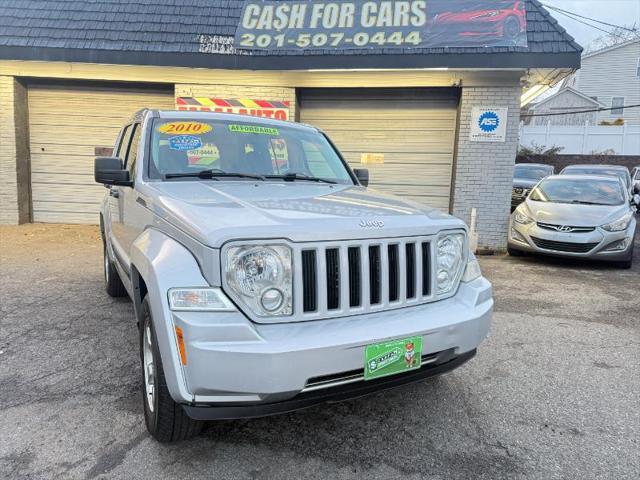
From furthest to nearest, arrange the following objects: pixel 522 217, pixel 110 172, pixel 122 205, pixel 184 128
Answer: pixel 522 217
pixel 122 205
pixel 184 128
pixel 110 172

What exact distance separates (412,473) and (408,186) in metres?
7.59

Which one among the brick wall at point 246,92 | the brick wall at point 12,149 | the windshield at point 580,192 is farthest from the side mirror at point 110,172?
the brick wall at point 12,149

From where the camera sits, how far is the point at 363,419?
2855 mm

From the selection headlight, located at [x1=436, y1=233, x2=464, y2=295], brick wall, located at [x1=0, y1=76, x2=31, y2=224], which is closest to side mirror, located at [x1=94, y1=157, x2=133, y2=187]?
headlight, located at [x1=436, y1=233, x2=464, y2=295]

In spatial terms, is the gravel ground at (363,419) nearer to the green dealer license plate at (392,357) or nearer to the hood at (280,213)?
the green dealer license plate at (392,357)

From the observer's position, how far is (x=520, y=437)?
2.72 m

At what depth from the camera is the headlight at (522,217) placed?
25.6 feet

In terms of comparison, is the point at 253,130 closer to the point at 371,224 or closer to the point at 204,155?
the point at 204,155

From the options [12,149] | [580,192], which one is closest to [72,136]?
[12,149]

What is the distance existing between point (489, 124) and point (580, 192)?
2.00 m

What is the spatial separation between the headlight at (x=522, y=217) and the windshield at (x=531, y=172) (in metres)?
7.80

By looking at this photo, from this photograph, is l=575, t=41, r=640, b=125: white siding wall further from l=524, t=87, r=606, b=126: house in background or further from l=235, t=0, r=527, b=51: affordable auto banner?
l=235, t=0, r=527, b=51: affordable auto banner

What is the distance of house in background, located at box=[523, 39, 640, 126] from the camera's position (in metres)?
30.3

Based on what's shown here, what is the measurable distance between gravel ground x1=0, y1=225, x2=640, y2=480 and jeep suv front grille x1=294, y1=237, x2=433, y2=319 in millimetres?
822
